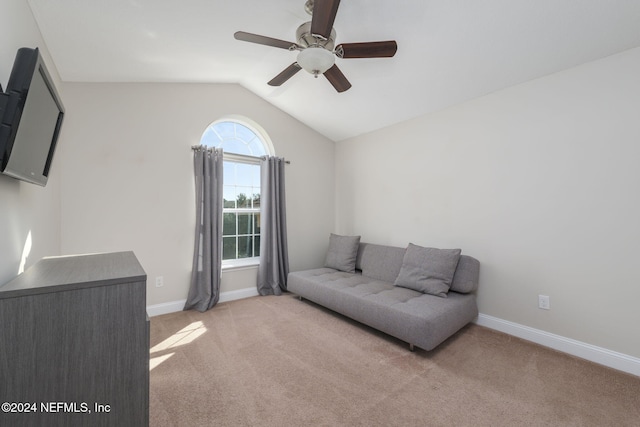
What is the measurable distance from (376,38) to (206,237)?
2683mm

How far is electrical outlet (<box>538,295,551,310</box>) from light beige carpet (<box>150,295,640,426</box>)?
340 mm

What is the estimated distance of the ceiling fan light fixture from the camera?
1.77 m

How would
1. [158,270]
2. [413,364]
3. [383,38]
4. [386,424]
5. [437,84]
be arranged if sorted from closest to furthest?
[386,424], [413,364], [383,38], [437,84], [158,270]

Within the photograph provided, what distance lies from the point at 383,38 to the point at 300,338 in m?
2.72

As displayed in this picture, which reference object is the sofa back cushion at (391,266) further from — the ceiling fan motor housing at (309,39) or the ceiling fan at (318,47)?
the ceiling fan motor housing at (309,39)

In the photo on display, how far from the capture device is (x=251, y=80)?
3.29m

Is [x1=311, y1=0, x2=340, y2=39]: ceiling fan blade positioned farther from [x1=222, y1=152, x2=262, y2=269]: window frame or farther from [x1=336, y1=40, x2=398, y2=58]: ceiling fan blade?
[x1=222, y1=152, x2=262, y2=269]: window frame

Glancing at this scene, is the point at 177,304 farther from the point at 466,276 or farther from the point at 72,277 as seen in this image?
the point at 466,276

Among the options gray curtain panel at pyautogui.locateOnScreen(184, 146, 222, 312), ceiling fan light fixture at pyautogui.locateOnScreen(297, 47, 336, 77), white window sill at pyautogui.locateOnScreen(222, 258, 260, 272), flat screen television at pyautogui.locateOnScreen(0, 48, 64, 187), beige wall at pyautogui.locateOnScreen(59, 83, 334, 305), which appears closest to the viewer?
flat screen television at pyautogui.locateOnScreen(0, 48, 64, 187)

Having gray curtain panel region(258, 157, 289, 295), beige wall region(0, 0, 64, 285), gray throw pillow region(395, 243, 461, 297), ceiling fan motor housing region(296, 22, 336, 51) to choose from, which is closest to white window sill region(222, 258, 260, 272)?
gray curtain panel region(258, 157, 289, 295)

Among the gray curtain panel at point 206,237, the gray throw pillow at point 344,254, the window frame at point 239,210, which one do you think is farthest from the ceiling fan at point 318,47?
the gray throw pillow at point 344,254

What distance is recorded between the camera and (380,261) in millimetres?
3334

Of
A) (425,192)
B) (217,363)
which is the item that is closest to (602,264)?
(425,192)

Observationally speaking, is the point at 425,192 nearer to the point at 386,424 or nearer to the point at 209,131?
the point at 386,424
